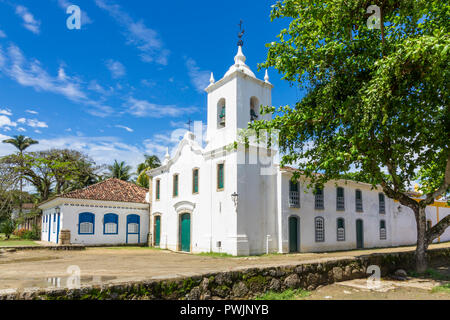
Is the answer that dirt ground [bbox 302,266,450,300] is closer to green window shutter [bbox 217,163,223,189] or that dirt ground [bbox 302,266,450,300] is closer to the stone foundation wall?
the stone foundation wall

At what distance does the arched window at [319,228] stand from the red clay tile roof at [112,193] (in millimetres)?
12362

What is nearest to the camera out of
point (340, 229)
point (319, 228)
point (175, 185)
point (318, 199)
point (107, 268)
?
point (107, 268)

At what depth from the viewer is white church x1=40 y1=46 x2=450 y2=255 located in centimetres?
1605

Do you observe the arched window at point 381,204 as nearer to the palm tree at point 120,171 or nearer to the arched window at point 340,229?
the arched window at point 340,229

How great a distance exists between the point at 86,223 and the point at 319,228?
14718 millimetres

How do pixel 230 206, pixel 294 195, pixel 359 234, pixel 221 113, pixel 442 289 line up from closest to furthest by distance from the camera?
pixel 442 289, pixel 230 206, pixel 294 195, pixel 221 113, pixel 359 234

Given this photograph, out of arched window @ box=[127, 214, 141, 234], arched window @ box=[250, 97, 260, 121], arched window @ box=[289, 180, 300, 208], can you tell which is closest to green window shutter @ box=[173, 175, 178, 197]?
arched window @ box=[127, 214, 141, 234]

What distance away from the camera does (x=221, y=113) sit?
58.5ft

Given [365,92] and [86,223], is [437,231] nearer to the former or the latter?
[365,92]

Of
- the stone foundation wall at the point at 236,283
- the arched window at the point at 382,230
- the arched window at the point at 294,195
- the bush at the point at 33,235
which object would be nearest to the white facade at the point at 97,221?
the bush at the point at 33,235

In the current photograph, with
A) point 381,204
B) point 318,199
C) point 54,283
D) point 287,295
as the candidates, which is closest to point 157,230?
point 318,199

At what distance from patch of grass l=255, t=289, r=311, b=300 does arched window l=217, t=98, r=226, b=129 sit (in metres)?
11.8
